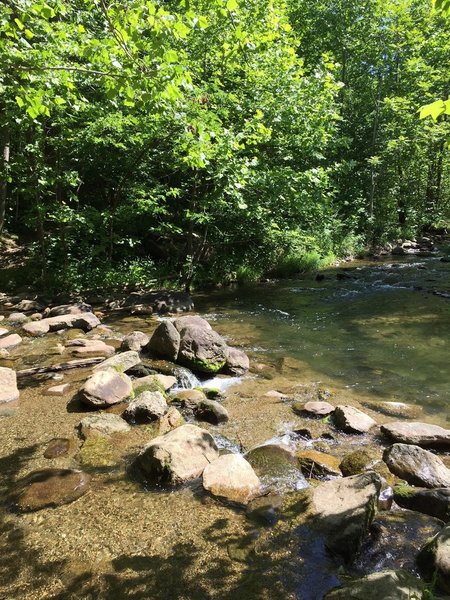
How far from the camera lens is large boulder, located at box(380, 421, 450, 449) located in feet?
16.5

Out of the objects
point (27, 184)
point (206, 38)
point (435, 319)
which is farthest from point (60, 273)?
point (435, 319)

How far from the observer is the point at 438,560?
302 centimetres

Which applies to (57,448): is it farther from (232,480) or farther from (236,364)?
(236,364)

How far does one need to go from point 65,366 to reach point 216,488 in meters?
4.31

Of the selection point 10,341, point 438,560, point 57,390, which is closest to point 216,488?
point 438,560

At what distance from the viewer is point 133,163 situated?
12.8 meters

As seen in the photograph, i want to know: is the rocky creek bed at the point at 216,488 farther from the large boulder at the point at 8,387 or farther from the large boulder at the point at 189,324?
the large boulder at the point at 189,324

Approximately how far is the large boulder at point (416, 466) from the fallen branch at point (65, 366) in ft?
16.6

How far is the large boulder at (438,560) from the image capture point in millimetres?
2945

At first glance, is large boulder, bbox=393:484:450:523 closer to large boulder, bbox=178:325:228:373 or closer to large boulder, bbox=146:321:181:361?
large boulder, bbox=178:325:228:373

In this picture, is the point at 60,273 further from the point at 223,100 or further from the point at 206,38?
the point at 206,38

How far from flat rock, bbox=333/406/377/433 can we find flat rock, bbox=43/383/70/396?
12.8 feet

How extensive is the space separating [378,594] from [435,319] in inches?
366

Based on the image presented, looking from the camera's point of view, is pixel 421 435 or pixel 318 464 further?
pixel 421 435
